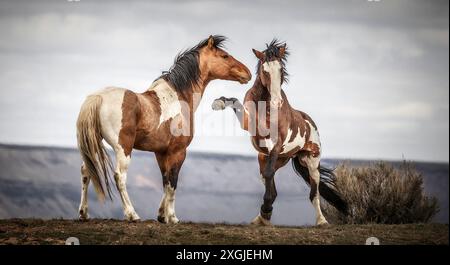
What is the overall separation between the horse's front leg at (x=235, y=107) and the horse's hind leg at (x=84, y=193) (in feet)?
7.15

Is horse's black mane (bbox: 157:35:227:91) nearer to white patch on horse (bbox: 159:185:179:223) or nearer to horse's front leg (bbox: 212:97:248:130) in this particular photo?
horse's front leg (bbox: 212:97:248:130)

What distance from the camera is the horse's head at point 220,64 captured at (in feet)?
41.7

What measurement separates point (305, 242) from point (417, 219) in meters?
4.64

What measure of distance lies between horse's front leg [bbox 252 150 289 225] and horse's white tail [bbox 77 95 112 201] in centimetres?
256

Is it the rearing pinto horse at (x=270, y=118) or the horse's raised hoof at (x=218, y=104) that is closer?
the horse's raised hoof at (x=218, y=104)

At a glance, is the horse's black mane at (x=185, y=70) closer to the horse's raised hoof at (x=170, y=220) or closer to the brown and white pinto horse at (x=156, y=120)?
the brown and white pinto horse at (x=156, y=120)

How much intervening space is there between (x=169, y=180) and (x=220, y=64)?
83.5 inches

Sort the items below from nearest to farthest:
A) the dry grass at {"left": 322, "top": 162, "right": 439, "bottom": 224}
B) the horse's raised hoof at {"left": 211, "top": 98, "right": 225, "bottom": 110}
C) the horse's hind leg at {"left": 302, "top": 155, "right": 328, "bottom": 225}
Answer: the horse's raised hoof at {"left": 211, "top": 98, "right": 225, "bottom": 110} → the horse's hind leg at {"left": 302, "top": 155, "right": 328, "bottom": 225} → the dry grass at {"left": 322, "top": 162, "right": 439, "bottom": 224}

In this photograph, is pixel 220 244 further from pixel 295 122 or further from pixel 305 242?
pixel 295 122

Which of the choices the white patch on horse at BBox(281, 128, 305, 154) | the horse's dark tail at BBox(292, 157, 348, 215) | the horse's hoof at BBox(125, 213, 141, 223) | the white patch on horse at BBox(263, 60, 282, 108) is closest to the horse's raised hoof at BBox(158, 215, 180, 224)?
the horse's hoof at BBox(125, 213, 141, 223)

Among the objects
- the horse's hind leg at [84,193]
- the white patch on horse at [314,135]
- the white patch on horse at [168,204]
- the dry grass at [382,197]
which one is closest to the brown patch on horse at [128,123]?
the horse's hind leg at [84,193]

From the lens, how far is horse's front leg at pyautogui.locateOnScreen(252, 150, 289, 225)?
12.3 metres
